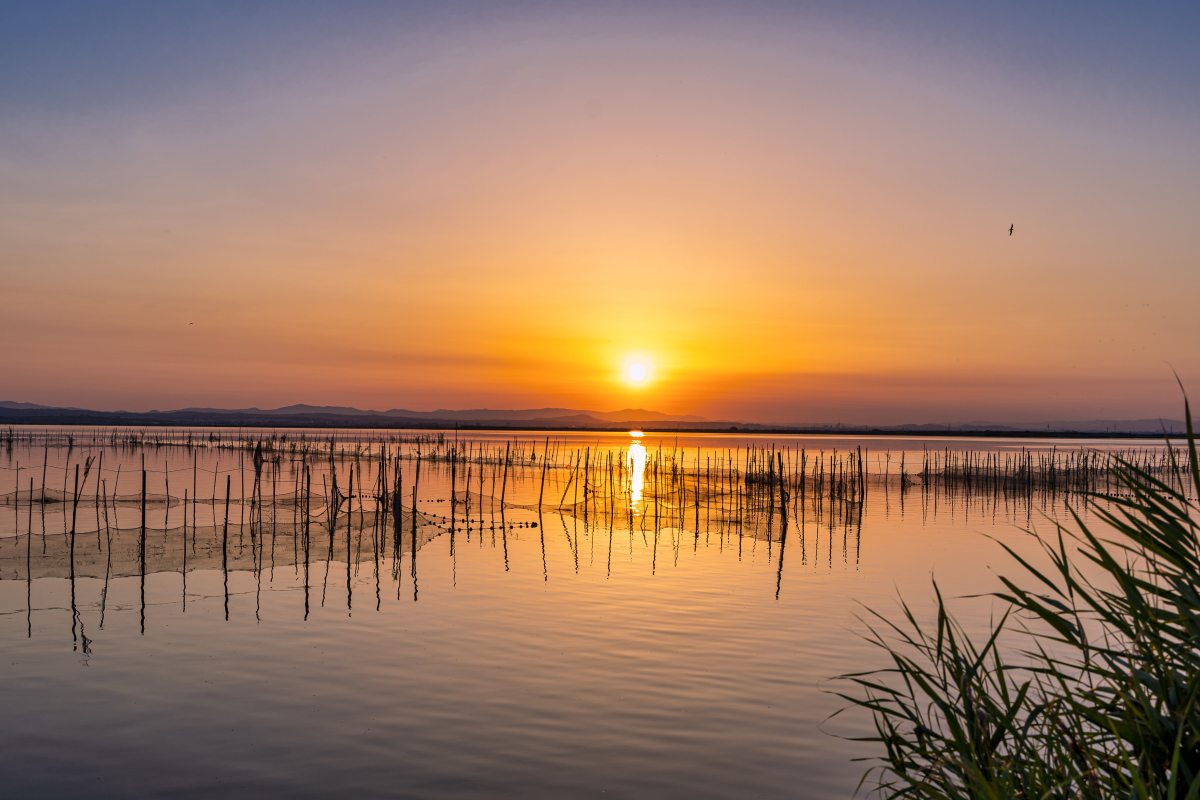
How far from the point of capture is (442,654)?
9203mm

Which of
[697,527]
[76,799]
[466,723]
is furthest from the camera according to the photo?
[697,527]

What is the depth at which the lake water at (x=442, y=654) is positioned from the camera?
633cm

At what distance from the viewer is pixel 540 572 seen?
14.1m

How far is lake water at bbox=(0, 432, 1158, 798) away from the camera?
6.33 meters

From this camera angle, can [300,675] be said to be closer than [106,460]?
Yes

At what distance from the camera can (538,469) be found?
135ft

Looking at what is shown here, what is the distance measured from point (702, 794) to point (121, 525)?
52.6 ft

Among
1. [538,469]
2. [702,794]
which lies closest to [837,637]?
[702,794]

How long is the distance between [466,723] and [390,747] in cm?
73

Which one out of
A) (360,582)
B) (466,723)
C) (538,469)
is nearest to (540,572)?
(360,582)

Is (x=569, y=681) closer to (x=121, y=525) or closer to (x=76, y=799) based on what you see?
(x=76, y=799)

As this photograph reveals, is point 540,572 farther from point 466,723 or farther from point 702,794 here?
point 702,794

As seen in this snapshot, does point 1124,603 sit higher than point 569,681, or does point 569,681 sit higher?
point 1124,603

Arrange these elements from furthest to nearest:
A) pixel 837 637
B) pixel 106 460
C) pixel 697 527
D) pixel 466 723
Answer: pixel 106 460, pixel 697 527, pixel 837 637, pixel 466 723
